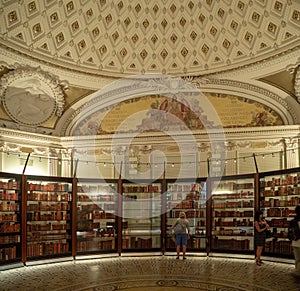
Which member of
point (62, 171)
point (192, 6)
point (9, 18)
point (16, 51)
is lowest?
point (62, 171)

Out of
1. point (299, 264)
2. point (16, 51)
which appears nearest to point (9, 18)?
point (16, 51)

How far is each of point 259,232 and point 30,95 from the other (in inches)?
394

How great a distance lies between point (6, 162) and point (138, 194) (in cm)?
508

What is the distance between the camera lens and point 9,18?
46.1 ft

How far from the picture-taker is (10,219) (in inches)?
465

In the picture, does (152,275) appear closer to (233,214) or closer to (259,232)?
(259,232)

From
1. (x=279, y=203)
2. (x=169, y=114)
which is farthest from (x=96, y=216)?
(x=279, y=203)

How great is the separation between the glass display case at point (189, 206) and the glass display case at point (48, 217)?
3.48m

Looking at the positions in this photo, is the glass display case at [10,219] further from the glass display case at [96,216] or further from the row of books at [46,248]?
the glass display case at [96,216]

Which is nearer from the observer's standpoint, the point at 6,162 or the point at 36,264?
the point at 36,264

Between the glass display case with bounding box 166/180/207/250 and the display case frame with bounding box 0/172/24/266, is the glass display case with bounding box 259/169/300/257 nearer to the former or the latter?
the glass display case with bounding box 166/180/207/250

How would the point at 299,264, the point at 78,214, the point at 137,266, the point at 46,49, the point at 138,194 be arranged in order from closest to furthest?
1. the point at 299,264
2. the point at 137,266
3. the point at 78,214
4. the point at 138,194
5. the point at 46,49

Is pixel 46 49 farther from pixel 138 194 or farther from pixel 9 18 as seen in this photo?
pixel 138 194

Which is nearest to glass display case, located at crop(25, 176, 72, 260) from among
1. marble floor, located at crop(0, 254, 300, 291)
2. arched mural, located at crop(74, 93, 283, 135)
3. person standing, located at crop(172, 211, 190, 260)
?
marble floor, located at crop(0, 254, 300, 291)
